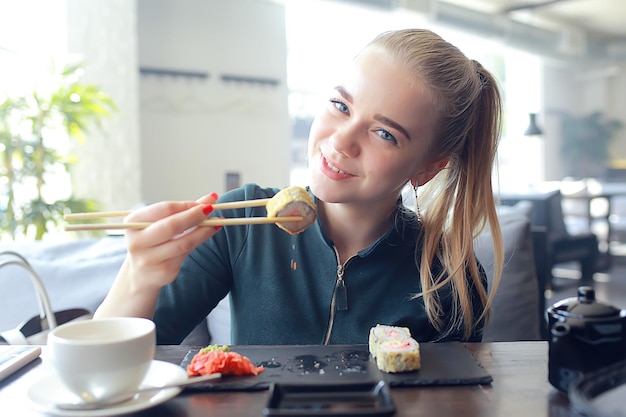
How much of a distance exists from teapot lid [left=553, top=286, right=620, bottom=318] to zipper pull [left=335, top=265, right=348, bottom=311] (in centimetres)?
53

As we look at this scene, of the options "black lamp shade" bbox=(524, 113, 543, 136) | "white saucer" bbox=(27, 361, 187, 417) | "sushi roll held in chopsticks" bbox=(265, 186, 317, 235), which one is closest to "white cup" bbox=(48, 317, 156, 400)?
"white saucer" bbox=(27, 361, 187, 417)

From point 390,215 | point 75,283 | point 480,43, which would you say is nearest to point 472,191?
point 390,215

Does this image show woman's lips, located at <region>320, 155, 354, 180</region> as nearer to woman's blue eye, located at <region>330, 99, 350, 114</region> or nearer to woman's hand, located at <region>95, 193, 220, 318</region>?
woman's blue eye, located at <region>330, 99, 350, 114</region>

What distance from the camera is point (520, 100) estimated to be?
10.4 metres

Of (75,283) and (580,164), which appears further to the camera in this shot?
(580,164)

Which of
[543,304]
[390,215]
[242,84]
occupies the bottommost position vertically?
[543,304]

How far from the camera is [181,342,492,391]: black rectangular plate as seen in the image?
2.63 ft

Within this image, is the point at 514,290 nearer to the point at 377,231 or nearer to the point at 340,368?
the point at 377,231

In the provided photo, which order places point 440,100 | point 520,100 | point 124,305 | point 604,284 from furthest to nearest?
1. point 520,100
2. point 604,284
3. point 440,100
4. point 124,305

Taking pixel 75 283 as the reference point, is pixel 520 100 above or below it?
above

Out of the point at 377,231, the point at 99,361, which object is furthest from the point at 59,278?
the point at 99,361

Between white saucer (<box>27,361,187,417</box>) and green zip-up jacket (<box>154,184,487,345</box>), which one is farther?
green zip-up jacket (<box>154,184,487,345</box>)

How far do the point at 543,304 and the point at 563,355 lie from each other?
57.8 inches

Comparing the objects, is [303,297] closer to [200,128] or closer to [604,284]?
[200,128]
